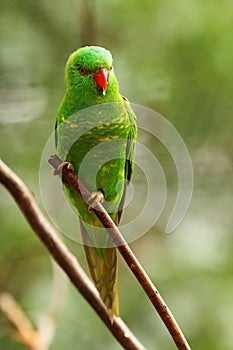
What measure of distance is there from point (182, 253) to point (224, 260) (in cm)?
25

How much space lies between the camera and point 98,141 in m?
1.88

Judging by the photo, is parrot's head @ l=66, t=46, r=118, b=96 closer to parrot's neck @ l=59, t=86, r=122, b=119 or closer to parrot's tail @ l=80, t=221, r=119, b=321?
parrot's neck @ l=59, t=86, r=122, b=119

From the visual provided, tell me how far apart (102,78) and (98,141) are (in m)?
0.22

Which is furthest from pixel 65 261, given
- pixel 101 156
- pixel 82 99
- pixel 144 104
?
pixel 144 104

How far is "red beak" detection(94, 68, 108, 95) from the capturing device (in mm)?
1739

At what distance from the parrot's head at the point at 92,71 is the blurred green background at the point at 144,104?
145cm

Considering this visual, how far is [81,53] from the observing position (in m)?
1.78

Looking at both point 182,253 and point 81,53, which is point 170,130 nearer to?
point 182,253

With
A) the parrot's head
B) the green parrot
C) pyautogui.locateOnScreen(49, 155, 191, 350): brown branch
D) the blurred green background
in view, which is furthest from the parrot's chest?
the blurred green background

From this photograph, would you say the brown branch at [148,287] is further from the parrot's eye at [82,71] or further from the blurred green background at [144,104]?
the blurred green background at [144,104]

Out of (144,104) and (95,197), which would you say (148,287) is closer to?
(95,197)

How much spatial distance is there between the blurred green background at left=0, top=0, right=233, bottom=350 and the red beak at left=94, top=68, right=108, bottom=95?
1.53 m

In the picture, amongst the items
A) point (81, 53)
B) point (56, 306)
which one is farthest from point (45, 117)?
point (81, 53)

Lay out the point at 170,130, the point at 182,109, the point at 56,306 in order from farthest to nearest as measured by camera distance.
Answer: the point at 182,109, the point at 170,130, the point at 56,306
